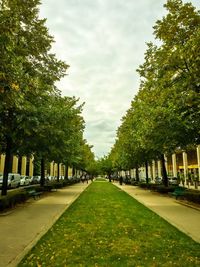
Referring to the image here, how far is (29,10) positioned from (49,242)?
14.3m

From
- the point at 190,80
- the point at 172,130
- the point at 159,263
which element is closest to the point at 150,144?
the point at 172,130

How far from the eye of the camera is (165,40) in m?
17.3

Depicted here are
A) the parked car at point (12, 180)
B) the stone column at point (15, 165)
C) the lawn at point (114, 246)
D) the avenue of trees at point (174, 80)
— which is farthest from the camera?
the stone column at point (15, 165)

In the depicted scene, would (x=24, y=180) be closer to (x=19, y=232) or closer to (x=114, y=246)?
(x=19, y=232)

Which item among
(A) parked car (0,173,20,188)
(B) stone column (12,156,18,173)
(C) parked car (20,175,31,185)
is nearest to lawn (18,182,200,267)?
(A) parked car (0,173,20,188)

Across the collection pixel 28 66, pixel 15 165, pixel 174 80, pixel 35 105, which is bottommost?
pixel 15 165

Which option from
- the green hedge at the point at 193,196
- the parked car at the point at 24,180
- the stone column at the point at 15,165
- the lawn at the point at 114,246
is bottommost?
the lawn at the point at 114,246

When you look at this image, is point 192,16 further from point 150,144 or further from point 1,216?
point 1,216

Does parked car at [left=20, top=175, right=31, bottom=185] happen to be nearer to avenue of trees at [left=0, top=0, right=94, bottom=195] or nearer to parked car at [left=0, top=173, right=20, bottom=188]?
parked car at [left=0, top=173, right=20, bottom=188]

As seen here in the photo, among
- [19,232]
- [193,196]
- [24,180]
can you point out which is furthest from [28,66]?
[24,180]

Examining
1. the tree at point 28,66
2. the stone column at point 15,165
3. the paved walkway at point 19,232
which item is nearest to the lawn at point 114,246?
the paved walkway at point 19,232

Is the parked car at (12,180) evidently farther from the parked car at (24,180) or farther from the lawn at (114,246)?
the lawn at (114,246)

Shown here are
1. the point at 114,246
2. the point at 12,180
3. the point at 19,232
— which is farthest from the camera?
the point at 12,180

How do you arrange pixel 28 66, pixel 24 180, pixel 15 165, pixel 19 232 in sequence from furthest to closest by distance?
1. pixel 15 165
2. pixel 24 180
3. pixel 28 66
4. pixel 19 232
